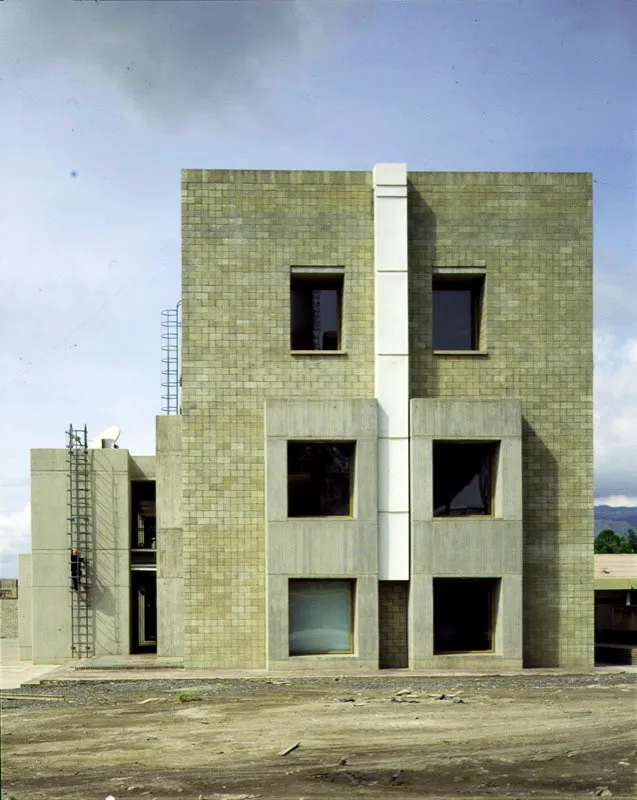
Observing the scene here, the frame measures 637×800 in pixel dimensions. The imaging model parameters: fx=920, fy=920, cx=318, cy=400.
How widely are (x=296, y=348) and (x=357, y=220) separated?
3.13m

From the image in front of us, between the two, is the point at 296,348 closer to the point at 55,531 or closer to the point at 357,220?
the point at 357,220

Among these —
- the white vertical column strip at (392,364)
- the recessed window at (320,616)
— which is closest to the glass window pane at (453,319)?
the white vertical column strip at (392,364)

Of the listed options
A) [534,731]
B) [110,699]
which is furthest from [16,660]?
[534,731]

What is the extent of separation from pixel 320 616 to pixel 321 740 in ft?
21.6

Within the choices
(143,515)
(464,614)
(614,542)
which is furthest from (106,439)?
(614,542)


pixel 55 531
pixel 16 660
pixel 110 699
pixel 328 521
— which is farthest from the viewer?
pixel 16 660

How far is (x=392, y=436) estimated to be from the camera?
65.0 feet

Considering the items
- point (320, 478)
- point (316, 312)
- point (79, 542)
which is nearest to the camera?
point (320, 478)

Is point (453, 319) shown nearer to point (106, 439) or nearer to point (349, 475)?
point (349, 475)

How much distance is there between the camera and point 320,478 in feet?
65.5

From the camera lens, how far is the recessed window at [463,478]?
20109 millimetres

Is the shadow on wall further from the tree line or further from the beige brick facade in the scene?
the tree line

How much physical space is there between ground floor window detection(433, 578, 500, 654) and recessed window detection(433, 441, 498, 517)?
5.02 ft

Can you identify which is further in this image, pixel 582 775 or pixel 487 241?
pixel 487 241
